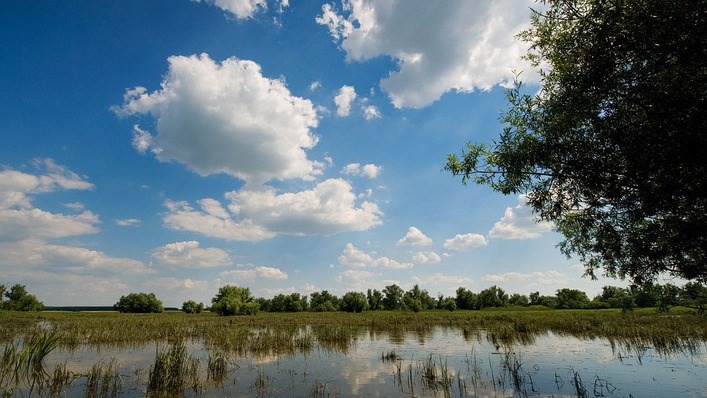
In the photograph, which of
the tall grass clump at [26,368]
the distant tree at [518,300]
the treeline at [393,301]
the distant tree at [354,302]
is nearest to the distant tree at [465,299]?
the treeline at [393,301]

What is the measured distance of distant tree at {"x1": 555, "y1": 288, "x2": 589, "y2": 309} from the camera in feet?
318

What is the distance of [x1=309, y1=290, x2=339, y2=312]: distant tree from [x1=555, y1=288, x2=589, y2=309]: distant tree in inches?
2741

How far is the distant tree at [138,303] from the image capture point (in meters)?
106

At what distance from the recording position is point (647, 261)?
38.0ft

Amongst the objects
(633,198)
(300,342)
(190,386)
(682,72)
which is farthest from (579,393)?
(300,342)

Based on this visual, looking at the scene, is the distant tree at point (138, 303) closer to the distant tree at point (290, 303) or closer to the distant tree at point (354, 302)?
the distant tree at point (290, 303)

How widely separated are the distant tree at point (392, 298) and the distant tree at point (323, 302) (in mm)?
17491

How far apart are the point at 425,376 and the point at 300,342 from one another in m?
13.3

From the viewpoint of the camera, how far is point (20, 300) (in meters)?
108

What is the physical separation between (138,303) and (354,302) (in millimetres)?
64889

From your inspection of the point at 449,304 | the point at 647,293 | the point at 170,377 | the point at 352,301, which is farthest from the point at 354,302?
the point at 647,293

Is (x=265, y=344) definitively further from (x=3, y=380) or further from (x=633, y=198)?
(x=633, y=198)

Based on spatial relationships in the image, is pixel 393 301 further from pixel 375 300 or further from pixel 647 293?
pixel 647 293

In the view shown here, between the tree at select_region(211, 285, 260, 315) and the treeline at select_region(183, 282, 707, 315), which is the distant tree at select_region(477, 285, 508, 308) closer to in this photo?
the treeline at select_region(183, 282, 707, 315)
